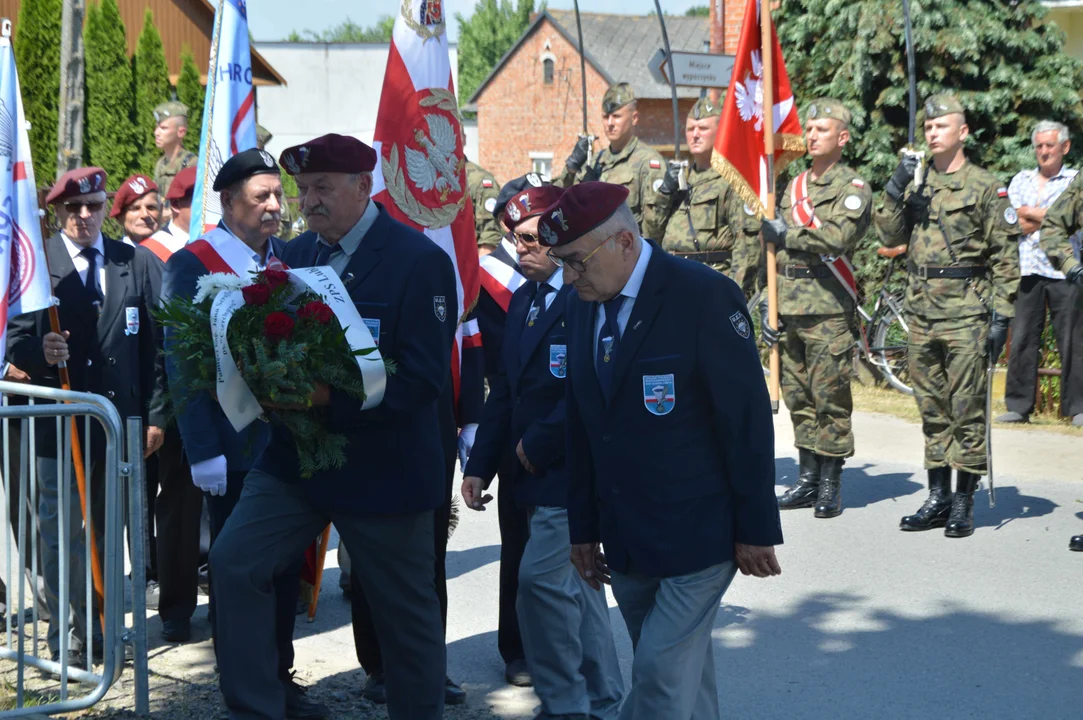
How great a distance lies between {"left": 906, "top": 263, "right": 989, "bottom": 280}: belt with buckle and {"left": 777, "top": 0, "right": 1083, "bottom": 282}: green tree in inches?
321

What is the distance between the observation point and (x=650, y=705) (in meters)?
3.58

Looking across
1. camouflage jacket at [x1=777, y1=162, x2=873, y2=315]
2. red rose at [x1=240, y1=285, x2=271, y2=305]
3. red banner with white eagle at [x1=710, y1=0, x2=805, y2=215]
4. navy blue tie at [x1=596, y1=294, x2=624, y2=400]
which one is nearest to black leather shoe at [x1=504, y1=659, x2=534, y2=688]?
navy blue tie at [x1=596, y1=294, x2=624, y2=400]

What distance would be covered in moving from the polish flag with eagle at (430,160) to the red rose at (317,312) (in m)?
1.93

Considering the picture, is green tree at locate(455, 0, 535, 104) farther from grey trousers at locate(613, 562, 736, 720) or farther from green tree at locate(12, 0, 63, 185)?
grey trousers at locate(613, 562, 736, 720)

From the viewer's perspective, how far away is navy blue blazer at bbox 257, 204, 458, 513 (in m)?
4.23

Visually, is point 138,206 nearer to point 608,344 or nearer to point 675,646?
Answer: point 608,344

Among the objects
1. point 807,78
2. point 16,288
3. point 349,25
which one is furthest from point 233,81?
point 349,25

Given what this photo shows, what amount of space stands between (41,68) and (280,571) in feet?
64.4

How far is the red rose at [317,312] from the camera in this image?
156 inches

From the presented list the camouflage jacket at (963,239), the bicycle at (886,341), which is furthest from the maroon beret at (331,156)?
the bicycle at (886,341)

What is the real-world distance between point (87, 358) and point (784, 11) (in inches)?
536

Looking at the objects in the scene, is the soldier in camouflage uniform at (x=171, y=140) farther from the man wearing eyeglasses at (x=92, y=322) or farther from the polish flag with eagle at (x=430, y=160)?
the polish flag with eagle at (x=430, y=160)

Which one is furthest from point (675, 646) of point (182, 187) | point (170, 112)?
point (170, 112)

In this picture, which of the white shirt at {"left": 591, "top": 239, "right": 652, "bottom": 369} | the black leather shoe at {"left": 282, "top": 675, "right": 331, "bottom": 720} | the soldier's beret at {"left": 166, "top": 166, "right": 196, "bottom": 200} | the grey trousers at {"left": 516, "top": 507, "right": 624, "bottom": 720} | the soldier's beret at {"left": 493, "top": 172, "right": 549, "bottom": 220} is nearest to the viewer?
the white shirt at {"left": 591, "top": 239, "right": 652, "bottom": 369}
